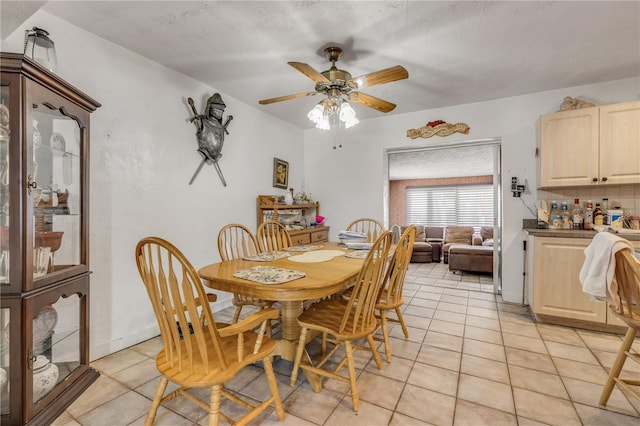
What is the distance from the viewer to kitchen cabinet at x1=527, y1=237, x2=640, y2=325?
2543 mm

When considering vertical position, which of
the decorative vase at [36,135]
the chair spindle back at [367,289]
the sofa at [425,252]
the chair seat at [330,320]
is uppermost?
the decorative vase at [36,135]

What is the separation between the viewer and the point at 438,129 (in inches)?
145

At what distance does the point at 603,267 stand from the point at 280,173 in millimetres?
3412

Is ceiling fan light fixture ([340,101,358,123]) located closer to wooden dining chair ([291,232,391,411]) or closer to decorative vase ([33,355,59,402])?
wooden dining chair ([291,232,391,411])

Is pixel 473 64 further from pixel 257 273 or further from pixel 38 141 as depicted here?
pixel 38 141

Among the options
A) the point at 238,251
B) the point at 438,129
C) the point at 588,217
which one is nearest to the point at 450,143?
the point at 438,129

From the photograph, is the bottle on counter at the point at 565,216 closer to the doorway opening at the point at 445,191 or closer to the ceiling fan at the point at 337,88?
the doorway opening at the point at 445,191

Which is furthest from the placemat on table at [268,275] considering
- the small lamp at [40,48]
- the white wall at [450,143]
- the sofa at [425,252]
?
the sofa at [425,252]

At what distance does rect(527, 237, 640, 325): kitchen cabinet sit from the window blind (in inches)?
198

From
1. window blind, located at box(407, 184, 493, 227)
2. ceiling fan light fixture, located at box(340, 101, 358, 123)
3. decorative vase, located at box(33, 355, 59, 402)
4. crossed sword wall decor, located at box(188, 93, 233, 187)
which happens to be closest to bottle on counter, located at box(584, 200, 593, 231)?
ceiling fan light fixture, located at box(340, 101, 358, 123)

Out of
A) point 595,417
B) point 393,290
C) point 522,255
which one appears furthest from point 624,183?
point 393,290

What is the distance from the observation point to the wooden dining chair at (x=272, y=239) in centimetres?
261

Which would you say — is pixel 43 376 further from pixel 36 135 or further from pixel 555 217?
pixel 555 217

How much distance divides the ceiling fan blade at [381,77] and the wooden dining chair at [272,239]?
142 centimetres
